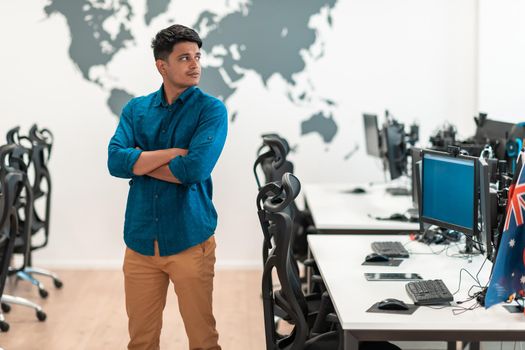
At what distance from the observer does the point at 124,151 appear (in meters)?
3.57

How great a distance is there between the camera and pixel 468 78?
718 centimetres

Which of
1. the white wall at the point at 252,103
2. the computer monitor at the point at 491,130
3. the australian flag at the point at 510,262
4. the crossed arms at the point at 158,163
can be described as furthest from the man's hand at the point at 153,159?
the white wall at the point at 252,103

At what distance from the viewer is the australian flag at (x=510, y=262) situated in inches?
118

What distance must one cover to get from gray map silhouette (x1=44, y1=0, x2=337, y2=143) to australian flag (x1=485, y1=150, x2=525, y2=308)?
423 cm

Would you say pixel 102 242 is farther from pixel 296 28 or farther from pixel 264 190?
pixel 264 190

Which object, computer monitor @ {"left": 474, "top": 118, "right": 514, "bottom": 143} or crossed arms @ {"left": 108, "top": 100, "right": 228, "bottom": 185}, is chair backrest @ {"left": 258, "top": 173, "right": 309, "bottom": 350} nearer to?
crossed arms @ {"left": 108, "top": 100, "right": 228, "bottom": 185}

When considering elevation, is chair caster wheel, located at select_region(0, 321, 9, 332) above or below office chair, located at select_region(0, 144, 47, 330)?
below

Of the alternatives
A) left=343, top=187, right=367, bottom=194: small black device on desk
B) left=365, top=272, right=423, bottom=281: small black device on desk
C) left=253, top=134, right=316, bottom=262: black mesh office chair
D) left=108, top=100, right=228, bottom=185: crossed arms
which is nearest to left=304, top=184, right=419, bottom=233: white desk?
left=343, top=187, right=367, bottom=194: small black device on desk

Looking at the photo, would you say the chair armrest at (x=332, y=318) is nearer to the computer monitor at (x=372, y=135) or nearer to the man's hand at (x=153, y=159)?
the man's hand at (x=153, y=159)

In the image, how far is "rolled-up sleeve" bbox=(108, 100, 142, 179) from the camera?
11.6ft

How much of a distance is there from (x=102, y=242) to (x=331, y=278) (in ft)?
13.1

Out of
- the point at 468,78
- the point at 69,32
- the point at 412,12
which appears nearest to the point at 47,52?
the point at 69,32

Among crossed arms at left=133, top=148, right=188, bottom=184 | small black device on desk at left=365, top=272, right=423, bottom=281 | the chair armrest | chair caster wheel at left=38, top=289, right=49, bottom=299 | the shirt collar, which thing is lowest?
chair caster wheel at left=38, top=289, right=49, bottom=299

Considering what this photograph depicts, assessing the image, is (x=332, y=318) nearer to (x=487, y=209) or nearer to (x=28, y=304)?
(x=487, y=209)
